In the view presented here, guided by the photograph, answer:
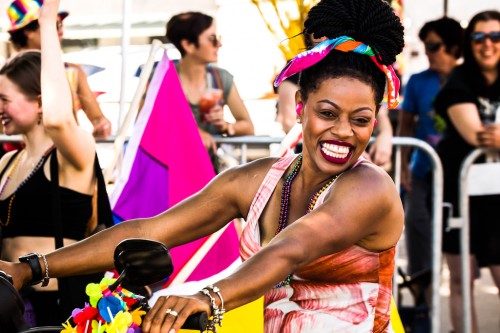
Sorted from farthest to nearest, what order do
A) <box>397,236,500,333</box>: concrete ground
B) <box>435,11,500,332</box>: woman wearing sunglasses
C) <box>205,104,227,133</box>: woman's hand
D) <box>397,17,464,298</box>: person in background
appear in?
<box>397,236,500,333</box>: concrete ground
<box>397,17,464,298</box>: person in background
<box>205,104,227,133</box>: woman's hand
<box>435,11,500,332</box>: woman wearing sunglasses

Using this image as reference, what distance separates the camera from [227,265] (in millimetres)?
4895

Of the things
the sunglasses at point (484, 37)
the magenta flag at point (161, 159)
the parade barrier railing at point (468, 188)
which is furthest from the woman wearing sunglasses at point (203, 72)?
the sunglasses at point (484, 37)

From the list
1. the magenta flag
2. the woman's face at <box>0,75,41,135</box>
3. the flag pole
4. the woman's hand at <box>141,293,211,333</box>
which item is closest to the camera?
the woman's hand at <box>141,293,211,333</box>

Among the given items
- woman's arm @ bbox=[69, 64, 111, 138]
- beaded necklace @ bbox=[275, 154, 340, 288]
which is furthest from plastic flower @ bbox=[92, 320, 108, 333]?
woman's arm @ bbox=[69, 64, 111, 138]

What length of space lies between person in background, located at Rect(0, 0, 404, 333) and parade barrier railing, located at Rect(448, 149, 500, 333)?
126 inches

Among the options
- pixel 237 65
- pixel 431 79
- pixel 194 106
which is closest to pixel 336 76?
pixel 194 106

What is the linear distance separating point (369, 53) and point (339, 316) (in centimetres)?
73

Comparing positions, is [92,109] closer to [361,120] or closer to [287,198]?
[287,198]

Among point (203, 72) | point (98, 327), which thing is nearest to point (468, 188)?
point (203, 72)

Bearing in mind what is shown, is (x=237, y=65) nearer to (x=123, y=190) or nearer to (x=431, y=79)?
(x=431, y=79)

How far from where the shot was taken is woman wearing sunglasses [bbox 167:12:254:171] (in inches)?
256

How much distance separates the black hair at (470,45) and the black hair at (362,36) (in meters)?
3.46

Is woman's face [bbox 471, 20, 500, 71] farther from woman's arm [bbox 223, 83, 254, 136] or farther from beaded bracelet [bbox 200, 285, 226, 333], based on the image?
beaded bracelet [bbox 200, 285, 226, 333]

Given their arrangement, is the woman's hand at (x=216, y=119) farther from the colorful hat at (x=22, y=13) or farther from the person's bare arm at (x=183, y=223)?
the person's bare arm at (x=183, y=223)
